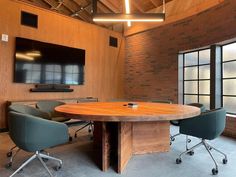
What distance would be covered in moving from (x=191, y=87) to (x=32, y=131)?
459 cm

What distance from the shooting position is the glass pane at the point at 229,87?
4.34 metres

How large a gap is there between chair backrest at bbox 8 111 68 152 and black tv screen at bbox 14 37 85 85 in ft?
9.27

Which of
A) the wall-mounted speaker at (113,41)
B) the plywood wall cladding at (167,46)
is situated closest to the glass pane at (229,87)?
the plywood wall cladding at (167,46)

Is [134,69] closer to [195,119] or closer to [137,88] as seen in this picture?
[137,88]

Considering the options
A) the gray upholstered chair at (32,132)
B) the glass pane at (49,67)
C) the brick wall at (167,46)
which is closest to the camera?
the gray upholstered chair at (32,132)

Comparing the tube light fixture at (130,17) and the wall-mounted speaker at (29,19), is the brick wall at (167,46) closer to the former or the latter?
the tube light fixture at (130,17)

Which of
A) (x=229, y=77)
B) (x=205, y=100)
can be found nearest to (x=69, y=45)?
(x=205, y=100)

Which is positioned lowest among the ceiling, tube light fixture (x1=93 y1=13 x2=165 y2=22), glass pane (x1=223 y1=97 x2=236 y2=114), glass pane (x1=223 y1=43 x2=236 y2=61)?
glass pane (x1=223 y1=97 x2=236 y2=114)

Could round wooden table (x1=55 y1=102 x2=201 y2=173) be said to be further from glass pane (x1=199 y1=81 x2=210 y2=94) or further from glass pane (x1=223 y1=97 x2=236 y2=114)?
glass pane (x1=199 y1=81 x2=210 y2=94)

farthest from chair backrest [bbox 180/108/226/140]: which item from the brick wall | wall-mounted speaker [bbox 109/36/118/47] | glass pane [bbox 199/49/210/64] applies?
wall-mounted speaker [bbox 109/36/118/47]

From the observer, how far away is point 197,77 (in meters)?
5.30

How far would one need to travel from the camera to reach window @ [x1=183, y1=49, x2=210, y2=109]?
5012mm

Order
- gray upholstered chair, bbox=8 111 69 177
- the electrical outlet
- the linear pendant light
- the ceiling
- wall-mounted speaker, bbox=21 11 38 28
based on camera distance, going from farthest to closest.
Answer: the ceiling → wall-mounted speaker, bbox=21 11 38 28 → the electrical outlet → the linear pendant light → gray upholstered chair, bbox=8 111 69 177

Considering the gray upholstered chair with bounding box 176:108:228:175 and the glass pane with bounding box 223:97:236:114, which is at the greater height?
the glass pane with bounding box 223:97:236:114
